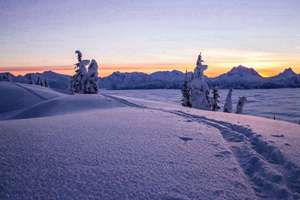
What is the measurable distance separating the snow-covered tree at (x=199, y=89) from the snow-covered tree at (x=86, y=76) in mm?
17157

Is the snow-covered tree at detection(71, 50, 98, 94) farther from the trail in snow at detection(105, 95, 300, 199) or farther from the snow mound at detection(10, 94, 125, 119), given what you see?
the trail in snow at detection(105, 95, 300, 199)

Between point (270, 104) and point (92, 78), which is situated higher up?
point (92, 78)

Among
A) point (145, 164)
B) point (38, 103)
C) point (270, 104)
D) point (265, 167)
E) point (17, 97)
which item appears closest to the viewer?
point (145, 164)

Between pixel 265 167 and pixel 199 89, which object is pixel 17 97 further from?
pixel 265 167

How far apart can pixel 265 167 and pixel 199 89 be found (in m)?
34.0

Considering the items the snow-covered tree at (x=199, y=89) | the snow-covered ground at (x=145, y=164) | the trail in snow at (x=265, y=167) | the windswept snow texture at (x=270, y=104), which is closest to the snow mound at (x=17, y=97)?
the snow-covered ground at (x=145, y=164)

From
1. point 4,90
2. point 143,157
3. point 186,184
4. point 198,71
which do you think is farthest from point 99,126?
point 198,71

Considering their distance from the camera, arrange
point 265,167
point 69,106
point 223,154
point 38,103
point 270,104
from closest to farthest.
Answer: point 265,167, point 223,154, point 69,106, point 38,103, point 270,104

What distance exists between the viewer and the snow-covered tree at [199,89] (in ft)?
125

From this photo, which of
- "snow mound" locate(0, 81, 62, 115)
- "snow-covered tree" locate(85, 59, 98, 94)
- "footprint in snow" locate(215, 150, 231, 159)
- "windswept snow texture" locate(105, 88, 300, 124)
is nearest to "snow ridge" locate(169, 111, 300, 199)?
"footprint in snow" locate(215, 150, 231, 159)

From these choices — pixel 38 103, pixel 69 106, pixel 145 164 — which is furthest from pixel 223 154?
pixel 38 103

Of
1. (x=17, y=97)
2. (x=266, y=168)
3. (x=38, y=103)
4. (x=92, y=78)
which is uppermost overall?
(x=92, y=78)

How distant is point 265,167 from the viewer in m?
5.03

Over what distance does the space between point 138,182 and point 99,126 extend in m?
5.09
